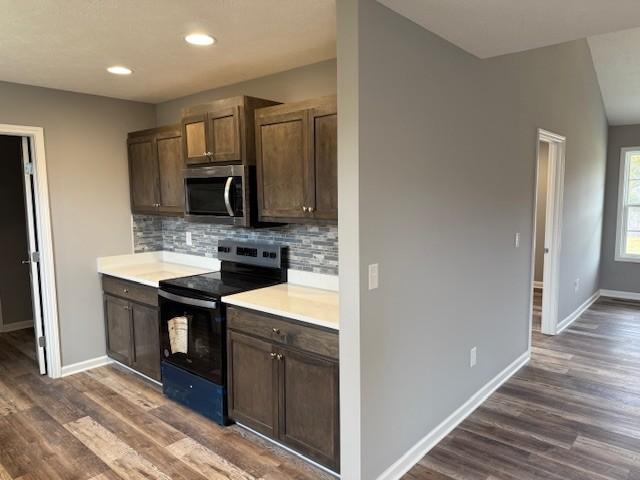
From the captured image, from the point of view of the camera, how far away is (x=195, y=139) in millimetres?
3299

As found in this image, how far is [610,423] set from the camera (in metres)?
2.99

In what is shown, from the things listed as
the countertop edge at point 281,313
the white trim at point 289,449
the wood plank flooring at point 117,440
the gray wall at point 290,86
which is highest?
the gray wall at point 290,86

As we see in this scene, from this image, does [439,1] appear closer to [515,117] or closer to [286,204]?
[286,204]

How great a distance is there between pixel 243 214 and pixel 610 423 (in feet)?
9.32

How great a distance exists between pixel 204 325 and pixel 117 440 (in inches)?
34.8

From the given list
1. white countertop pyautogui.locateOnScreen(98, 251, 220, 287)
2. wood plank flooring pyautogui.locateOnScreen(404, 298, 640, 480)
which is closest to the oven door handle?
white countertop pyautogui.locateOnScreen(98, 251, 220, 287)

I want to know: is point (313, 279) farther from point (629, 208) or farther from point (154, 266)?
point (629, 208)

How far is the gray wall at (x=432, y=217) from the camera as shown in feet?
6.95

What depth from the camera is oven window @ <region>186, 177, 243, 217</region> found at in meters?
3.03

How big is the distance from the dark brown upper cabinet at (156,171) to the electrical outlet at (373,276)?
206cm

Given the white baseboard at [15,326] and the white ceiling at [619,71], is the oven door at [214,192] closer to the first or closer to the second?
the white baseboard at [15,326]

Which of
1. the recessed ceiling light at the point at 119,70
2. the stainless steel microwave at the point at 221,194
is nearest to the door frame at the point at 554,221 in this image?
the stainless steel microwave at the point at 221,194

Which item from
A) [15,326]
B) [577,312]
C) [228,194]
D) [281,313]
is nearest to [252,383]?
[281,313]

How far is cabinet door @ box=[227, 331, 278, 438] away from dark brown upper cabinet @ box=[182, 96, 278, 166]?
1.21 meters
